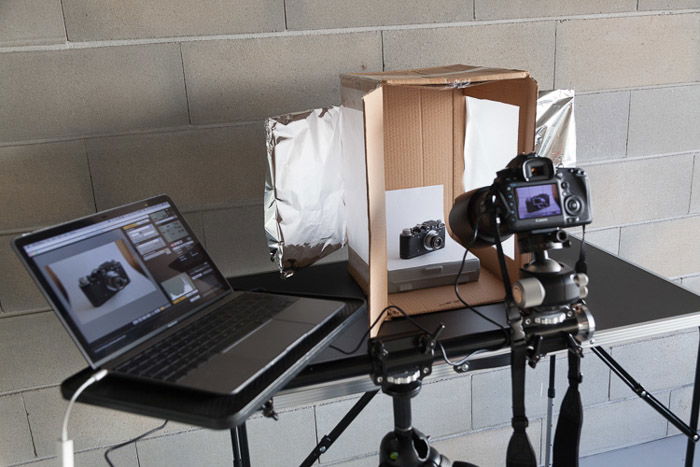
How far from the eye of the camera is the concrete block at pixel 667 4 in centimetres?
156

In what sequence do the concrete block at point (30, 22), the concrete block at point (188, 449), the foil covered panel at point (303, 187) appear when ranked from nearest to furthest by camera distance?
the foil covered panel at point (303, 187) < the concrete block at point (30, 22) < the concrete block at point (188, 449)

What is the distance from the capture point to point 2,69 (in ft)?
3.96

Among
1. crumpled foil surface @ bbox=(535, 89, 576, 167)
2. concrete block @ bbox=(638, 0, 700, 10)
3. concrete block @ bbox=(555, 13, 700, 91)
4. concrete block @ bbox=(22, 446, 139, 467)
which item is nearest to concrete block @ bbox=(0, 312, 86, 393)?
concrete block @ bbox=(22, 446, 139, 467)

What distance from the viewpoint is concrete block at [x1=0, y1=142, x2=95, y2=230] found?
1.26 metres

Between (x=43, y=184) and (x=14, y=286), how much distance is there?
239 millimetres

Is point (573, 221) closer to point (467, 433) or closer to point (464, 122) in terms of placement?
point (464, 122)

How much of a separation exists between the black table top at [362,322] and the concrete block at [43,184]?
40 cm

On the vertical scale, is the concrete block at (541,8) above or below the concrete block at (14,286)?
above

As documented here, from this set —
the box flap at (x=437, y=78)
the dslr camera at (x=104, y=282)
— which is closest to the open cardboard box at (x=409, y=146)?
the box flap at (x=437, y=78)

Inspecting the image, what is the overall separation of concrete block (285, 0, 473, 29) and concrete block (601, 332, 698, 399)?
1127 millimetres

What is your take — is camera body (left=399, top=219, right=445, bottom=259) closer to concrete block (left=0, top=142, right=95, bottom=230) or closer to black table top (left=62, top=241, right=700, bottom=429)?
black table top (left=62, top=241, right=700, bottom=429)

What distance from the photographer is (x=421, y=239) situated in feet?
3.87

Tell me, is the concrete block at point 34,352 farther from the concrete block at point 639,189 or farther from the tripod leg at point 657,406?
the concrete block at point 639,189

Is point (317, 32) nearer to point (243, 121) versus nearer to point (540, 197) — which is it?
point (243, 121)
